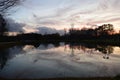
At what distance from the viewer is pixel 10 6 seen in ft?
30.9

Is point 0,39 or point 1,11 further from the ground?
point 1,11

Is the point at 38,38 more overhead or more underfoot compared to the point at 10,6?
more underfoot

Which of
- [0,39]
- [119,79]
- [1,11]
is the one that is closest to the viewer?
[1,11]

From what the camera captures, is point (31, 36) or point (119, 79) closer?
point (119, 79)

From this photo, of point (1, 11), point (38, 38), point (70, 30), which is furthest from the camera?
point (70, 30)

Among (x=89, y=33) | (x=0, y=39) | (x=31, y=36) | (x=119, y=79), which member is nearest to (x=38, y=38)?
(x=31, y=36)

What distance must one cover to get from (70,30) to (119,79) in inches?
6951

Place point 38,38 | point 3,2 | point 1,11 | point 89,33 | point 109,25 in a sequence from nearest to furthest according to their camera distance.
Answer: point 3,2 → point 1,11 → point 109,25 → point 38,38 → point 89,33

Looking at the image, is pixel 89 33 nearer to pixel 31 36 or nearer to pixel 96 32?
pixel 96 32

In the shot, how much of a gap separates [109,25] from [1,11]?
132m

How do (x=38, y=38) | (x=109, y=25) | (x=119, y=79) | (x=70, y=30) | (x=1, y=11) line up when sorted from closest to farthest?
(x=1, y=11) → (x=119, y=79) → (x=109, y=25) → (x=38, y=38) → (x=70, y=30)

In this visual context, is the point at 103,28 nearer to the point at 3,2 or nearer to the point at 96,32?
the point at 96,32

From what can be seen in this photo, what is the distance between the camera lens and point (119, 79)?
13.0m

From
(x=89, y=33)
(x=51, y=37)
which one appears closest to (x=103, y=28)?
(x=89, y=33)
